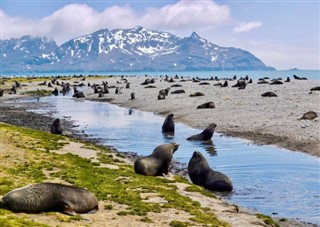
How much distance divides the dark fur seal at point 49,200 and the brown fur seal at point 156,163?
6075 mm

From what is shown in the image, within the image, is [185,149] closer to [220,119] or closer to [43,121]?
[220,119]

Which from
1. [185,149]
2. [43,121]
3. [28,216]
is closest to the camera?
[28,216]

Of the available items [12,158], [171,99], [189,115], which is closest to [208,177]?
[12,158]

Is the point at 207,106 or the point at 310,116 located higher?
the point at 310,116

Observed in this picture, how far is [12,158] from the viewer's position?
67.2ft

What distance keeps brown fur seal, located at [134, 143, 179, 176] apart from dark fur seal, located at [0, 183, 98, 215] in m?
6.08

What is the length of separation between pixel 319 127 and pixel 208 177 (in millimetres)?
13314

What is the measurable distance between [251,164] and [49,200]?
11925 millimetres

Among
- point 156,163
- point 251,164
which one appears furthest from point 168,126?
point 156,163

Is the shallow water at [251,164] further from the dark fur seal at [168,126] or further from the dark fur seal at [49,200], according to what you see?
the dark fur seal at [49,200]

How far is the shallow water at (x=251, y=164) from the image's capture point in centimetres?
1675

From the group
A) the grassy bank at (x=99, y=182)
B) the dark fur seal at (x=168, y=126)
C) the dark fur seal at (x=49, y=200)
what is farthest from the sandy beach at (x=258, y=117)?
the dark fur seal at (x=49, y=200)

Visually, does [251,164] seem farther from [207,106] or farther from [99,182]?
[207,106]

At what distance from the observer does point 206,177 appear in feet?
64.7
